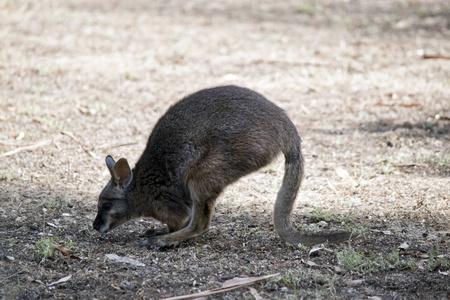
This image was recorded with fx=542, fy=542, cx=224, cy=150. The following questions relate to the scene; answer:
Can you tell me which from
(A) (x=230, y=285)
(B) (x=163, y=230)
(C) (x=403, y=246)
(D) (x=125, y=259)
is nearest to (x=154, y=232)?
(B) (x=163, y=230)

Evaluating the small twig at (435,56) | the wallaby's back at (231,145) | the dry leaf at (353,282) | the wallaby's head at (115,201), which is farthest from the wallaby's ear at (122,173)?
the small twig at (435,56)

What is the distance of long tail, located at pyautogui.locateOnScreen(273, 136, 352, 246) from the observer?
4.17 meters

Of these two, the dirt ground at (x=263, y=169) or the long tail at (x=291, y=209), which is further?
the long tail at (x=291, y=209)

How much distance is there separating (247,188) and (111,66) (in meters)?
4.43

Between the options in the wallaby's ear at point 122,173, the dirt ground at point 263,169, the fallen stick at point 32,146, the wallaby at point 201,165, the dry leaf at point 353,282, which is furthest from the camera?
the fallen stick at point 32,146

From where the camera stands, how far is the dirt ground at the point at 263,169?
12.4 ft

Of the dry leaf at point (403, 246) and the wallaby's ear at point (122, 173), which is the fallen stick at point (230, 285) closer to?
the dry leaf at point (403, 246)

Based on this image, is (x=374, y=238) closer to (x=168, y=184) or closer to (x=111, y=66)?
(x=168, y=184)

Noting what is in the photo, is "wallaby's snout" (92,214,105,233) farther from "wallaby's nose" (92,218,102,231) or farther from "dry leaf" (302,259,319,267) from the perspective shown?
"dry leaf" (302,259,319,267)

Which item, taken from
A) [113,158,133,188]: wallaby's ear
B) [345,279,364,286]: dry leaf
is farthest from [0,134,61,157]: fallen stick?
[345,279,364,286]: dry leaf

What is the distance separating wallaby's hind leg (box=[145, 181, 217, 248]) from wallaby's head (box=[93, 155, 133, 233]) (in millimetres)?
404

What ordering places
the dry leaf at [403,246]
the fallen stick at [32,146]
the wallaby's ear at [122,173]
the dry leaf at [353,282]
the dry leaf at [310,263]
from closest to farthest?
the dry leaf at [353,282] → the dry leaf at [310,263] → the dry leaf at [403,246] → the wallaby's ear at [122,173] → the fallen stick at [32,146]

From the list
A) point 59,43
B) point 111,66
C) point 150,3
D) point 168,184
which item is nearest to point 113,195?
point 168,184

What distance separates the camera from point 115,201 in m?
4.66
